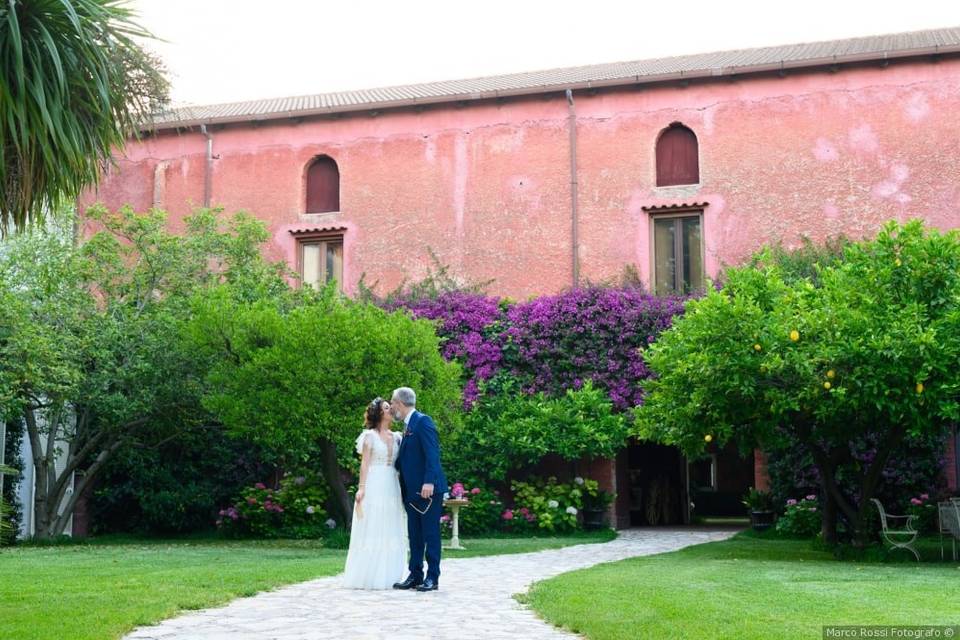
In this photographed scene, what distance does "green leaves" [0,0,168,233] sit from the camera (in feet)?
26.6

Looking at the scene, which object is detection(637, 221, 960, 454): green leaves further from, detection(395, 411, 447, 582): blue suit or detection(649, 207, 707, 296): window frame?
detection(649, 207, 707, 296): window frame

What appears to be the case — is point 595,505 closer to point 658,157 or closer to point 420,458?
point 658,157

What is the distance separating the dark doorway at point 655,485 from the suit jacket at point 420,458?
1336cm

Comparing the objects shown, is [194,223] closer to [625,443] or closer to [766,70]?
[625,443]

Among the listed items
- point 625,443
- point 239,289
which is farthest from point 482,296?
point 239,289

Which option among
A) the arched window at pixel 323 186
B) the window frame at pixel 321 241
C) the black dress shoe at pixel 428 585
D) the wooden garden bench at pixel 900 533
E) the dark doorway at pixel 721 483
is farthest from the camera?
the dark doorway at pixel 721 483

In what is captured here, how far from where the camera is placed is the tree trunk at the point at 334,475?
15.9 metres

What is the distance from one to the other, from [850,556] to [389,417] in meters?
6.85

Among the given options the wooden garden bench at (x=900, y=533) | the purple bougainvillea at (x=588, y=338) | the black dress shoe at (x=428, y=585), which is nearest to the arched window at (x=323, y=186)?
the purple bougainvillea at (x=588, y=338)

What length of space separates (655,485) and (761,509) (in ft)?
13.6

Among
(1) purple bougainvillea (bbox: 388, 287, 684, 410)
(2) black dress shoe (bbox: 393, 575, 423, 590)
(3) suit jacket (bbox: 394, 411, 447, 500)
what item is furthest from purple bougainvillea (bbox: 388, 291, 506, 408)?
(2) black dress shoe (bbox: 393, 575, 423, 590)

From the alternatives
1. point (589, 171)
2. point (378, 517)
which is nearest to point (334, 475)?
point (378, 517)

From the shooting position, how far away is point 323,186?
76.2 ft

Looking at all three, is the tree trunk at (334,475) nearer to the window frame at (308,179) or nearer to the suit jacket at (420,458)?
the suit jacket at (420,458)
